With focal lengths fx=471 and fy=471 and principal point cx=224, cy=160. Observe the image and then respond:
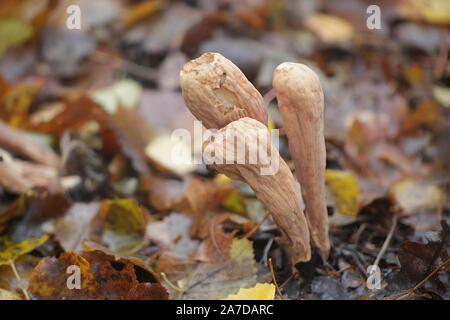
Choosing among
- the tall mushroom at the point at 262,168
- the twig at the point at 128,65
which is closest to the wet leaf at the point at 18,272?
the tall mushroom at the point at 262,168

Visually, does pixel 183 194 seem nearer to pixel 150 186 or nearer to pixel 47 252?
pixel 150 186

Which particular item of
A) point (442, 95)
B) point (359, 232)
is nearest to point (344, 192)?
point (359, 232)

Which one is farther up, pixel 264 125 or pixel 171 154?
pixel 264 125

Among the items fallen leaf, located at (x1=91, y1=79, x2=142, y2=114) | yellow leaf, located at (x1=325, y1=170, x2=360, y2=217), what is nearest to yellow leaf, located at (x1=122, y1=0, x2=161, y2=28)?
fallen leaf, located at (x1=91, y1=79, x2=142, y2=114)

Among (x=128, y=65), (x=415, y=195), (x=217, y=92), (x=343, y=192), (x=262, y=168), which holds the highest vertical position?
(x=217, y=92)

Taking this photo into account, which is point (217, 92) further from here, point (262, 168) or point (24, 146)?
point (24, 146)

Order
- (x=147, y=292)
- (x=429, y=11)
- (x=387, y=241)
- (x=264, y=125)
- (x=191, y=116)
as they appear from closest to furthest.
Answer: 1. (x=264, y=125)
2. (x=147, y=292)
3. (x=387, y=241)
4. (x=191, y=116)
5. (x=429, y=11)
